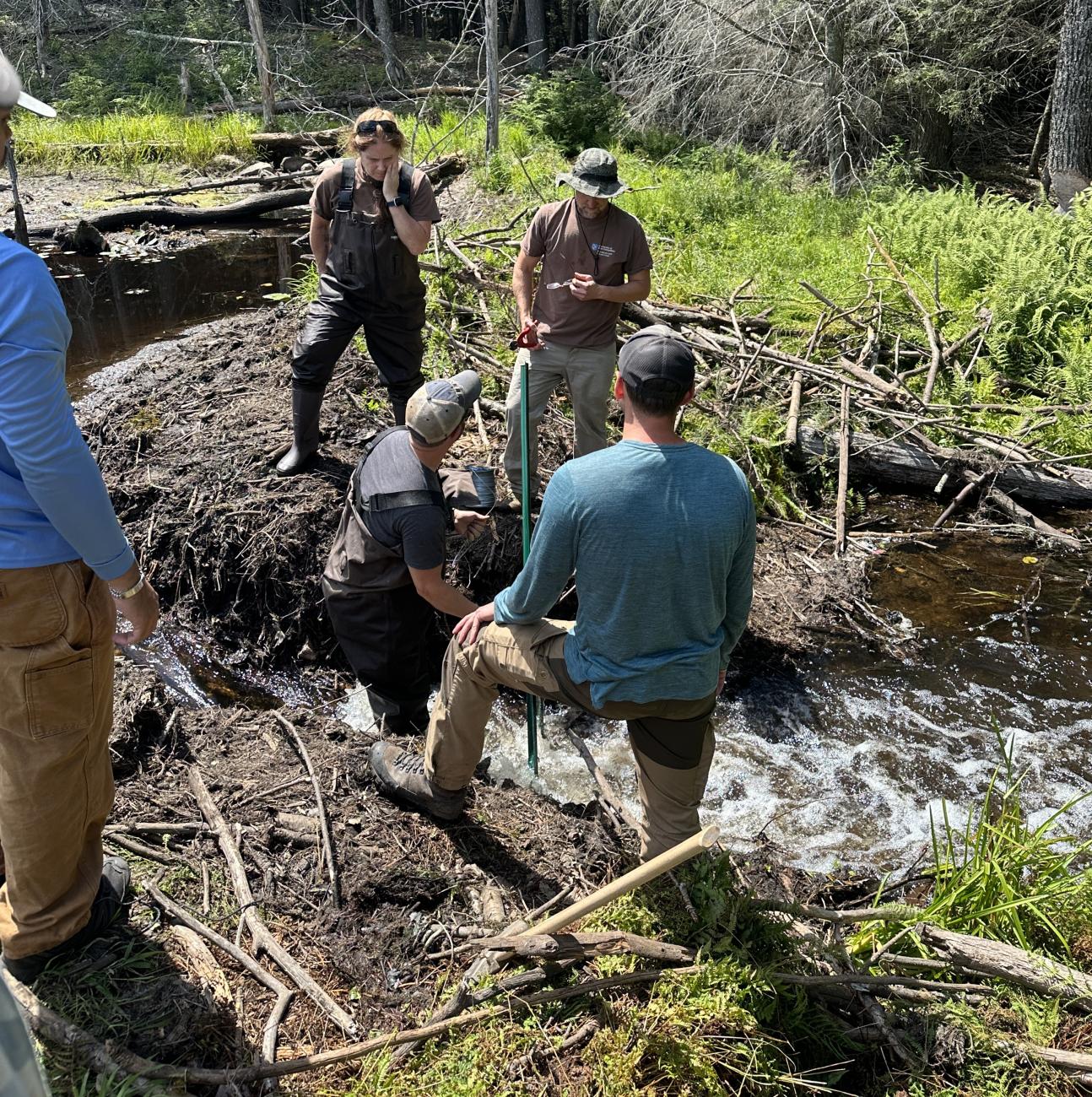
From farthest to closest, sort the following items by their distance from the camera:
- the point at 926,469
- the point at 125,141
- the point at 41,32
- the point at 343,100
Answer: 1. the point at 41,32
2. the point at 343,100
3. the point at 125,141
4. the point at 926,469

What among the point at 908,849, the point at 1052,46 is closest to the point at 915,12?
the point at 1052,46

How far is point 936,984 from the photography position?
302 centimetres

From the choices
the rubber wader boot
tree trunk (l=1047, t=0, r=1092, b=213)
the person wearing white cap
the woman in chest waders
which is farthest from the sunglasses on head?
tree trunk (l=1047, t=0, r=1092, b=213)

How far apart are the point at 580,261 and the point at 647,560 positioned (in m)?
3.22

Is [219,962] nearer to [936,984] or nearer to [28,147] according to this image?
[936,984]

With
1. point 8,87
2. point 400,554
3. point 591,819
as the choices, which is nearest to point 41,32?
point 400,554

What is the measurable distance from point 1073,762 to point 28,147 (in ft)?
63.0

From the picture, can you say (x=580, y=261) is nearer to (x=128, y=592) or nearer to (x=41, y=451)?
(x=128, y=592)

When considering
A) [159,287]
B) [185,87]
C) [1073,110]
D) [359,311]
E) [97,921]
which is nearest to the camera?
[97,921]

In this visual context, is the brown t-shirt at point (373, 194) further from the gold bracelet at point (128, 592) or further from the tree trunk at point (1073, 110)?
the tree trunk at point (1073, 110)

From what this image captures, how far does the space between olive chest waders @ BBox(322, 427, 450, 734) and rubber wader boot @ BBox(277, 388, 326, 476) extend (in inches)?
70.4

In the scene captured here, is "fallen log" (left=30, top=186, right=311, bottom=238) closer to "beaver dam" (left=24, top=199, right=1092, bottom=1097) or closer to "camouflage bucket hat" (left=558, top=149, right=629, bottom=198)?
"beaver dam" (left=24, top=199, right=1092, bottom=1097)

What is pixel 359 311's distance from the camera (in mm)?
5684

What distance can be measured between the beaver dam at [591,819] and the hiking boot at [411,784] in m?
0.10
